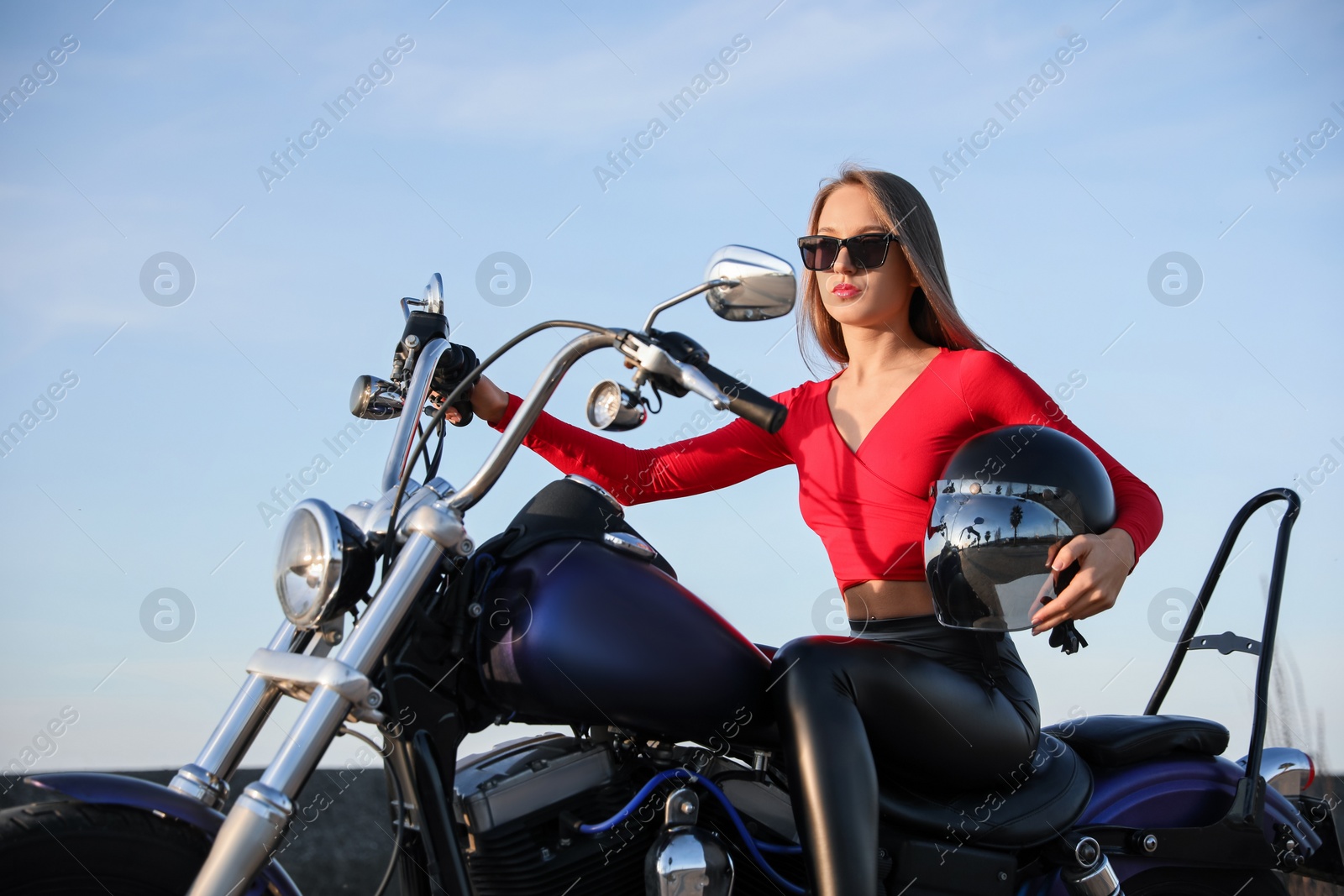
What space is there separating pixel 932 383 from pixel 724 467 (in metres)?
0.63

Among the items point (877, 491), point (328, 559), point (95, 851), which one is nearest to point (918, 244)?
point (877, 491)

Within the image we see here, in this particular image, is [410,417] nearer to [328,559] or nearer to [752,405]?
[328,559]

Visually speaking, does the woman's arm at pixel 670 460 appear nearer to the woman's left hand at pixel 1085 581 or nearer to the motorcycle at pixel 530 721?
the motorcycle at pixel 530 721

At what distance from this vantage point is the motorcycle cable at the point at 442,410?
76.1 inches

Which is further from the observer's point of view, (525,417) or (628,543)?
(628,543)

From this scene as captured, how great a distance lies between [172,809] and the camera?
1751mm

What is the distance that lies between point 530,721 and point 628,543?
35 centimetres

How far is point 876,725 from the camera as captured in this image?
2238 millimetres

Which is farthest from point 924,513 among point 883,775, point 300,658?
point 300,658

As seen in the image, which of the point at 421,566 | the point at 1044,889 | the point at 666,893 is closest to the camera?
the point at 421,566

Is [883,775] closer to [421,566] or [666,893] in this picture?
[666,893]

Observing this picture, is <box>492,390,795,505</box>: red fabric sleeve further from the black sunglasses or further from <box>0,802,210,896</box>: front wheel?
<box>0,802,210,896</box>: front wheel

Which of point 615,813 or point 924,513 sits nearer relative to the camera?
point 615,813

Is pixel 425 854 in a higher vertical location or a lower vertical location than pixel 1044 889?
higher
